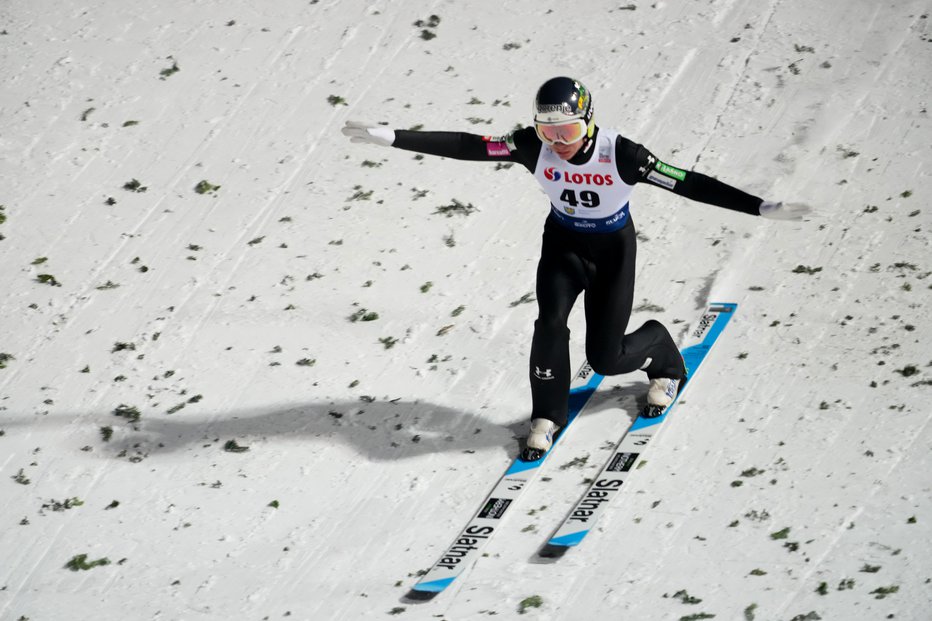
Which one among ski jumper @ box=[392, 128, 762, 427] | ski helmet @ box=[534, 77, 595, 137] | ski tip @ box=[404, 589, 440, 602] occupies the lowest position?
ski tip @ box=[404, 589, 440, 602]

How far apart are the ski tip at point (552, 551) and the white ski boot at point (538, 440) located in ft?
2.51

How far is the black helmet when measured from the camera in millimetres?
6551

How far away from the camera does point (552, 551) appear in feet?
22.4

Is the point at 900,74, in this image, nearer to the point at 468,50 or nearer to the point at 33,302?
the point at 468,50

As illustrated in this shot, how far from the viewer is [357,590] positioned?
6.74 meters

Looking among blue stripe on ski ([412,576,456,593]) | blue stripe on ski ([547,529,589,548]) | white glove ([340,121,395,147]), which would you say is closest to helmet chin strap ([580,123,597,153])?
white glove ([340,121,395,147])

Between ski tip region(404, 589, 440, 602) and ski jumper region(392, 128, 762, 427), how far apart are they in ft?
4.79

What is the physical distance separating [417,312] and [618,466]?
2.35 metres

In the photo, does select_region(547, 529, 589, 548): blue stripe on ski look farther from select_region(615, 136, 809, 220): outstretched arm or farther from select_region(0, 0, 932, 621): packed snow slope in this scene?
select_region(615, 136, 809, 220): outstretched arm

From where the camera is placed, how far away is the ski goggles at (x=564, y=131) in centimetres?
660

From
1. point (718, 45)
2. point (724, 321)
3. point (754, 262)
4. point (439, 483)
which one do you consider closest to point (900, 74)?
point (718, 45)

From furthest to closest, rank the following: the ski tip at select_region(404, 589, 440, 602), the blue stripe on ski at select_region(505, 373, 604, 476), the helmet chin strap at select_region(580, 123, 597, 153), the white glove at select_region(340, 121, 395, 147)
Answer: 1. the blue stripe on ski at select_region(505, 373, 604, 476)
2. the white glove at select_region(340, 121, 395, 147)
3. the helmet chin strap at select_region(580, 123, 597, 153)
4. the ski tip at select_region(404, 589, 440, 602)

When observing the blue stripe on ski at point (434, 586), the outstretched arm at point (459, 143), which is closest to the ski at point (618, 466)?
the blue stripe on ski at point (434, 586)

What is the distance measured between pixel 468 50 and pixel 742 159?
3.21 m
